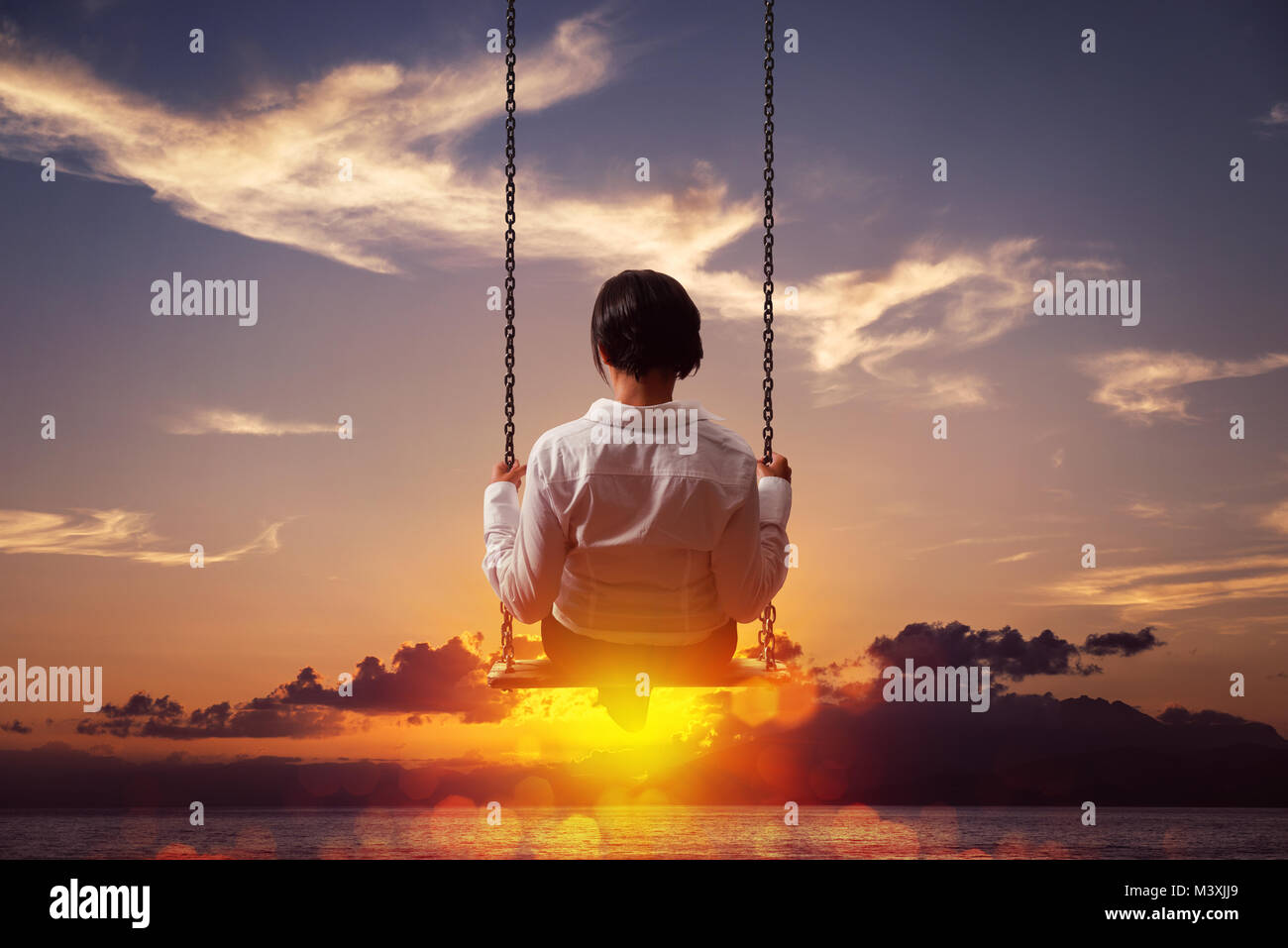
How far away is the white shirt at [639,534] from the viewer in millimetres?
2518

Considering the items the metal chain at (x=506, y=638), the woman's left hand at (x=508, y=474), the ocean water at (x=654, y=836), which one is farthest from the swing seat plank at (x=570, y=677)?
the ocean water at (x=654, y=836)

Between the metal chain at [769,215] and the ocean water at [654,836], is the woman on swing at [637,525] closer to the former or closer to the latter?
the metal chain at [769,215]

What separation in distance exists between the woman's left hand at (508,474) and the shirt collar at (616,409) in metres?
0.61

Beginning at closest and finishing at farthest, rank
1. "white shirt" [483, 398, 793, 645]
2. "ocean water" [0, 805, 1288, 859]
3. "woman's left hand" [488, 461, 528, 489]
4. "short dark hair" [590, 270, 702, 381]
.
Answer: "white shirt" [483, 398, 793, 645] → "short dark hair" [590, 270, 702, 381] → "woman's left hand" [488, 461, 528, 489] → "ocean water" [0, 805, 1288, 859]

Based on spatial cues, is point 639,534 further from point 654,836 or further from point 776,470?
point 654,836

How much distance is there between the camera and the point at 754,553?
2752 millimetres

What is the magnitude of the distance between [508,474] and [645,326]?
0.77 metres

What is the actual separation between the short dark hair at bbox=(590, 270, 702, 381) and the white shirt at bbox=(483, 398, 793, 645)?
156mm

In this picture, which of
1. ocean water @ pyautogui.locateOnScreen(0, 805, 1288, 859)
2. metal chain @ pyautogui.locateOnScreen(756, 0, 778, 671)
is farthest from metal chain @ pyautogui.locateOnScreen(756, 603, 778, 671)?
ocean water @ pyautogui.locateOnScreen(0, 805, 1288, 859)

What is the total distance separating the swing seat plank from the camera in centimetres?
312

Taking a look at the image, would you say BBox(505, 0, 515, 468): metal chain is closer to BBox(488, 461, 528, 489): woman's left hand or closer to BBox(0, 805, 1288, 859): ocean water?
BBox(488, 461, 528, 489): woman's left hand

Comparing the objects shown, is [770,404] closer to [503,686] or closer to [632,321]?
[632,321]

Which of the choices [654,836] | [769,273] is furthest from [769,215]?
[654,836]
